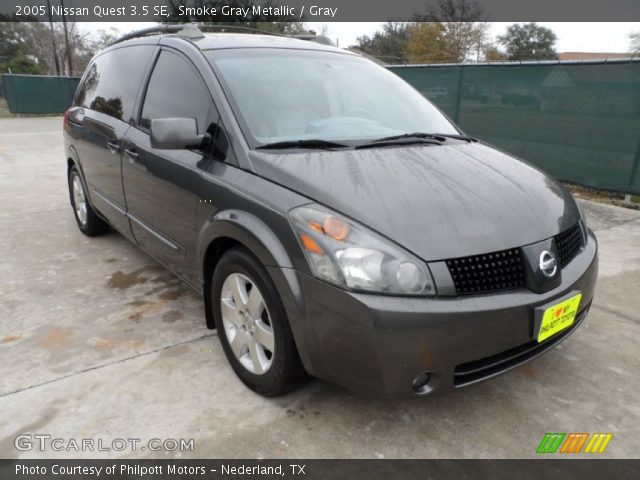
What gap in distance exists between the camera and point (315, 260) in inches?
72.8

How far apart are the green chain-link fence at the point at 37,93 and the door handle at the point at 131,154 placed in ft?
71.1

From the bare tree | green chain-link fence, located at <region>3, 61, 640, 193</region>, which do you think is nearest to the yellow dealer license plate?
green chain-link fence, located at <region>3, 61, 640, 193</region>

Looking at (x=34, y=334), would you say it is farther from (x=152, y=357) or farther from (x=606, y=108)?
(x=606, y=108)

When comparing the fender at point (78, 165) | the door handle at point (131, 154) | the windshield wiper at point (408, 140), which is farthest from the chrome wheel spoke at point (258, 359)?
the fender at point (78, 165)

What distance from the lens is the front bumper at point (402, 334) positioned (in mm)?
1745

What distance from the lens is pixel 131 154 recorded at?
320 centimetres

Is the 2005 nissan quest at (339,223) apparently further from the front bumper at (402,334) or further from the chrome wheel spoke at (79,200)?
the chrome wheel spoke at (79,200)

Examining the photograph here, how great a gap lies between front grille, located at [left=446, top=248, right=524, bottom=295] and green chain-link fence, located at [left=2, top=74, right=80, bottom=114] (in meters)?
23.9

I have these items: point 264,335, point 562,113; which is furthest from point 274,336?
point 562,113

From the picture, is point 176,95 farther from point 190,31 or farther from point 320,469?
point 320,469

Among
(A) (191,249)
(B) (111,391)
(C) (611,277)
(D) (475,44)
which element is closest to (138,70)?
(A) (191,249)

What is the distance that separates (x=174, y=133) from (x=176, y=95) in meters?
0.61

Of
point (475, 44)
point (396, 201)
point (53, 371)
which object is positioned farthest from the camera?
point (475, 44)

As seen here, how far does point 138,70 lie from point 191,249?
1514 mm
